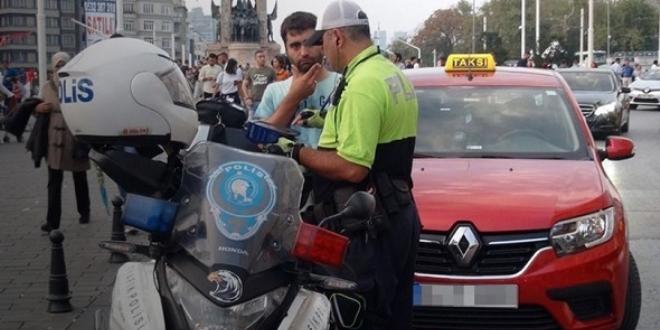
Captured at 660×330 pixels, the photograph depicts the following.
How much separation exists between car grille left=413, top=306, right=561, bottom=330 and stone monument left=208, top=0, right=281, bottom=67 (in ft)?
181

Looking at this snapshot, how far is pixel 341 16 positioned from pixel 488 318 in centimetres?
211

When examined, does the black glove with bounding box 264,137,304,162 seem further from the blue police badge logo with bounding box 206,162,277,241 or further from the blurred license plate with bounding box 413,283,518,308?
the blurred license plate with bounding box 413,283,518,308

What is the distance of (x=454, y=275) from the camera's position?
5.96 metres

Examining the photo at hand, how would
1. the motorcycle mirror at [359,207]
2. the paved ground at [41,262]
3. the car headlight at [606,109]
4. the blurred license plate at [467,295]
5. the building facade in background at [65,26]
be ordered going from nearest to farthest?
the motorcycle mirror at [359,207] < the blurred license plate at [467,295] < the paved ground at [41,262] < the car headlight at [606,109] < the building facade in background at [65,26]

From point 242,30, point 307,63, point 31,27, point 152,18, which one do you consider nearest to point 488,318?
point 307,63

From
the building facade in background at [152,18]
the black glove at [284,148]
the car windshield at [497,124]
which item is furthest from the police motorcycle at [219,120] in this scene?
the building facade in background at [152,18]

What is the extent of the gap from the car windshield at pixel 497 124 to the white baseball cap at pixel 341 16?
275 centimetres

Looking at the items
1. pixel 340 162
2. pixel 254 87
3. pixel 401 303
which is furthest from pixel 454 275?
pixel 254 87

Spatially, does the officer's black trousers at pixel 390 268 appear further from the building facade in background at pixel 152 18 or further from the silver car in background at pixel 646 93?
the building facade in background at pixel 152 18

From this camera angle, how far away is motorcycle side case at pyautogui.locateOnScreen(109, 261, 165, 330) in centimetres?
340

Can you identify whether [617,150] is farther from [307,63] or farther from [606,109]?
[606,109]

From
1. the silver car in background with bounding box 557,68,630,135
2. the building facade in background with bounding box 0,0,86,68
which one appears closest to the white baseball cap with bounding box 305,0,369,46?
the silver car in background with bounding box 557,68,630,135

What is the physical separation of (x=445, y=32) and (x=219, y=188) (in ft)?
336

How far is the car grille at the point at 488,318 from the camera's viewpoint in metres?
5.92
